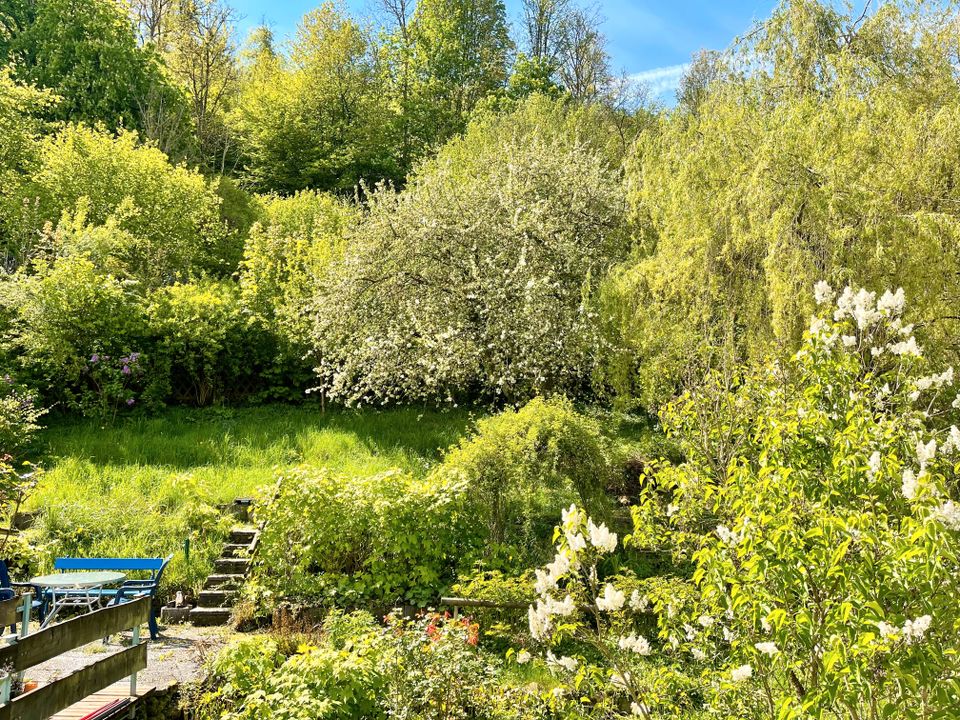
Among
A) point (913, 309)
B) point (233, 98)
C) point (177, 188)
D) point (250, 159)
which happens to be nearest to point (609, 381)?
point (913, 309)

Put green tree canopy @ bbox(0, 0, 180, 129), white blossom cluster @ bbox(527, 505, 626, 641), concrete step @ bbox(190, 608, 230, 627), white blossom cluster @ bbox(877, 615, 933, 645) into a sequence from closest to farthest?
white blossom cluster @ bbox(877, 615, 933, 645) < white blossom cluster @ bbox(527, 505, 626, 641) < concrete step @ bbox(190, 608, 230, 627) < green tree canopy @ bbox(0, 0, 180, 129)

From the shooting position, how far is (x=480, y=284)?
13.8m

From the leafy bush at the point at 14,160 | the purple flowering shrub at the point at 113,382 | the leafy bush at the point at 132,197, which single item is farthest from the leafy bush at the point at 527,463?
the leafy bush at the point at 14,160

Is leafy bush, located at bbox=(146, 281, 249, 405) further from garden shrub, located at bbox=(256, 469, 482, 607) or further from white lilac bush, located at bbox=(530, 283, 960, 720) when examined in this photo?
white lilac bush, located at bbox=(530, 283, 960, 720)

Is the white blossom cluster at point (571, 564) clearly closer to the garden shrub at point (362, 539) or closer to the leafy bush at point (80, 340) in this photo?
the garden shrub at point (362, 539)

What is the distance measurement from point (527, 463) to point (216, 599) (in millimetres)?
4528

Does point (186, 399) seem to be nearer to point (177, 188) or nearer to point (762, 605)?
point (177, 188)

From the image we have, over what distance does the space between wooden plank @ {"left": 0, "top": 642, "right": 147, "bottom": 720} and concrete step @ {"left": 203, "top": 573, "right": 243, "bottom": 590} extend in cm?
392

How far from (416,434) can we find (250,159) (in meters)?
23.4

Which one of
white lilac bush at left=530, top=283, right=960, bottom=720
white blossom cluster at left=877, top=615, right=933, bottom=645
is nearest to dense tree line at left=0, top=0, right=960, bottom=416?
Answer: white lilac bush at left=530, top=283, right=960, bottom=720

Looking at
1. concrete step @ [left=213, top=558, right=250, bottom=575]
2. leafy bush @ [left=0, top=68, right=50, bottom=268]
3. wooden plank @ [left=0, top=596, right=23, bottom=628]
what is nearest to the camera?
wooden plank @ [left=0, top=596, right=23, bottom=628]

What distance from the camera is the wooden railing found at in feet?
15.9

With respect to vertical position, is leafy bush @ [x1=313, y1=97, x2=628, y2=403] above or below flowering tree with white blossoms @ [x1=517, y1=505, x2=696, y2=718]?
above

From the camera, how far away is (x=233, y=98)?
114 feet
